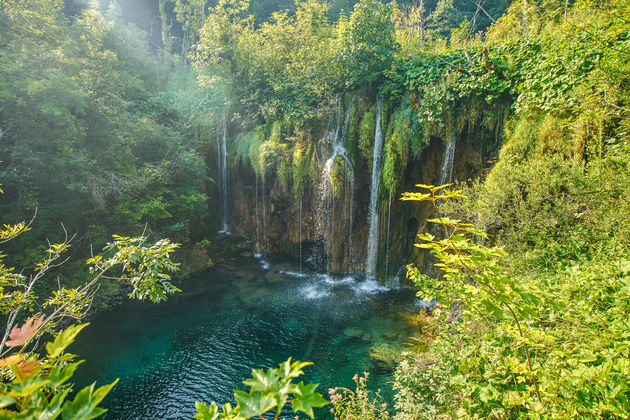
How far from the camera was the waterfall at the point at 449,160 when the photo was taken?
9218 mm

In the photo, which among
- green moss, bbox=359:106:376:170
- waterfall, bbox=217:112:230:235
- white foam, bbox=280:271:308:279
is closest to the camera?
green moss, bbox=359:106:376:170

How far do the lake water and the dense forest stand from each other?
804 mm

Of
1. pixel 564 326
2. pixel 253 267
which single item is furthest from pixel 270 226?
pixel 564 326

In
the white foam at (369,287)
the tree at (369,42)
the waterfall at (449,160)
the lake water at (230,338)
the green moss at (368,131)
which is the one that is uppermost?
the tree at (369,42)

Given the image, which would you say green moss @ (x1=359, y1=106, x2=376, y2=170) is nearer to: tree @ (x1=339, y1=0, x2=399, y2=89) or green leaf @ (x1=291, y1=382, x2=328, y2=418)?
tree @ (x1=339, y1=0, x2=399, y2=89)

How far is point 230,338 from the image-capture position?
8094 millimetres

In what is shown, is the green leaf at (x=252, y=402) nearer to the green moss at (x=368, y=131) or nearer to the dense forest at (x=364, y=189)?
the dense forest at (x=364, y=189)

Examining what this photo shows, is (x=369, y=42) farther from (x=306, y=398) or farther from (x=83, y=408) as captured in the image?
(x=83, y=408)

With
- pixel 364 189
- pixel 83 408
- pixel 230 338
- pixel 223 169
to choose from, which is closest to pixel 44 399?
pixel 83 408

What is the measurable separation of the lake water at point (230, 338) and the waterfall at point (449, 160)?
170 inches

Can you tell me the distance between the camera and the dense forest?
215 centimetres

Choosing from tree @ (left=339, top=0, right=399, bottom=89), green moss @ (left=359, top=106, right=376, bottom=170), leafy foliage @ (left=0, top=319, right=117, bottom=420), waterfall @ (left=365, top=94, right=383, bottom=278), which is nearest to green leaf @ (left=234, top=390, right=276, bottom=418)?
leafy foliage @ (left=0, top=319, right=117, bottom=420)

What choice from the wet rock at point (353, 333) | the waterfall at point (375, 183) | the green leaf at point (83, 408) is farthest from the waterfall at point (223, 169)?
the green leaf at point (83, 408)

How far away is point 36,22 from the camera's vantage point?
894 centimetres
